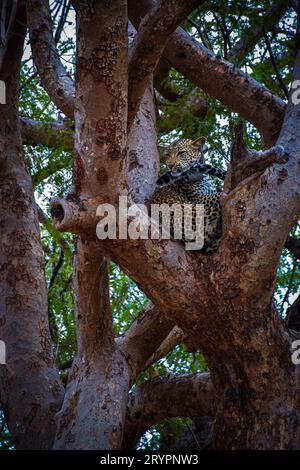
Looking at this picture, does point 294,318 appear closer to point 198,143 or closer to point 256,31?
point 198,143

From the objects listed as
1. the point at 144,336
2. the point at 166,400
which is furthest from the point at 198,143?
the point at 166,400

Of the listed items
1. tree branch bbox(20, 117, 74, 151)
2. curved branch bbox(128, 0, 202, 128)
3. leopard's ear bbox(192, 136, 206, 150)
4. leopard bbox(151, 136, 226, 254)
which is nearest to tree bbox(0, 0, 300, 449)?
curved branch bbox(128, 0, 202, 128)

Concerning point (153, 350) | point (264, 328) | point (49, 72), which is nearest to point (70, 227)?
point (264, 328)

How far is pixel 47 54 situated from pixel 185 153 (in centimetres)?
159

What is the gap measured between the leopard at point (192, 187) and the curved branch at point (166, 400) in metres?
1.33

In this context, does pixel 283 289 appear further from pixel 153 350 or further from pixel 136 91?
pixel 136 91

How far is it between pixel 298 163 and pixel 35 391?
2.54m

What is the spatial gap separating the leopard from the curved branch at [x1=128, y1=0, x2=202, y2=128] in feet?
3.48

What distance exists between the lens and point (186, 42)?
578cm

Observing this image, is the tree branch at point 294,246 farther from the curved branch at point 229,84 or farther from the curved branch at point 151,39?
the curved branch at point 151,39

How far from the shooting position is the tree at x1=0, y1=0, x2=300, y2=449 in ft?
12.8

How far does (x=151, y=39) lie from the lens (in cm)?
390

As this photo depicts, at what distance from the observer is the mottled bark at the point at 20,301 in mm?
4832

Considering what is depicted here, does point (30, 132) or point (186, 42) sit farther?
point (30, 132)
